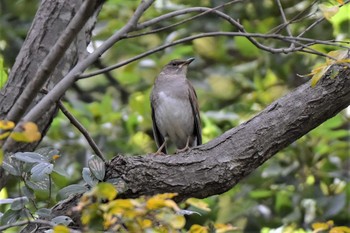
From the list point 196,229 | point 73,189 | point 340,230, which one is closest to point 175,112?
point 73,189

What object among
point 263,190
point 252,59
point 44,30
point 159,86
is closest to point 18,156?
point 44,30

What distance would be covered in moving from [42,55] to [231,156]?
1323mm

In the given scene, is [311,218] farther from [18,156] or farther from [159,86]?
[18,156]

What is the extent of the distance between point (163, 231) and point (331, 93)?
4.26 feet

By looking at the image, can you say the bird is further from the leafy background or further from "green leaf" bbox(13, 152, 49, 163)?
"green leaf" bbox(13, 152, 49, 163)

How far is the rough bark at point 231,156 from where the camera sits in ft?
13.1

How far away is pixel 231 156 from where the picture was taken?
407 cm

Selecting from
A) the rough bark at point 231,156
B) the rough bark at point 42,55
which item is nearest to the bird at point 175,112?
the rough bark at point 42,55

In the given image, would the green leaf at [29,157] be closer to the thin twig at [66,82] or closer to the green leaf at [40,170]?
the green leaf at [40,170]

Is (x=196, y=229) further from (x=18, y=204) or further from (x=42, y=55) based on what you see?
(x=42, y=55)

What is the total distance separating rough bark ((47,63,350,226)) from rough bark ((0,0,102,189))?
81 centimetres

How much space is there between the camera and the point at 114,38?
3.12 metres

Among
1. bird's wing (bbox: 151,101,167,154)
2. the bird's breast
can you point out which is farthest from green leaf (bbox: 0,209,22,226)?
bird's wing (bbox: 151,101,167,154)

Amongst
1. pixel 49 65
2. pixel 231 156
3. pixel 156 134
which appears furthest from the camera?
pixel 156 134
